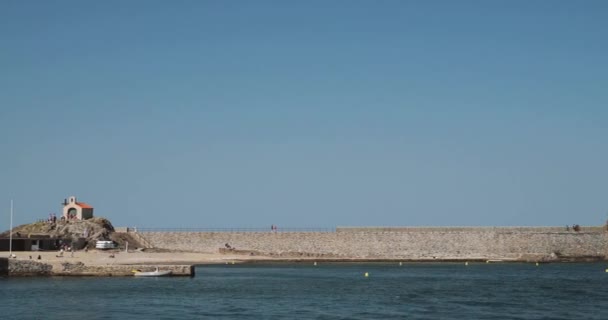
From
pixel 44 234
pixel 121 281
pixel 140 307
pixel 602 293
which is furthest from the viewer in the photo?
pixel 44 234

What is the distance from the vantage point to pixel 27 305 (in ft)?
136

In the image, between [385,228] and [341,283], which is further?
[385,228]

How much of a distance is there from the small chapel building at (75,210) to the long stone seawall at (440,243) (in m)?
8.23

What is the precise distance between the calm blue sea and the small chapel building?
924 inches

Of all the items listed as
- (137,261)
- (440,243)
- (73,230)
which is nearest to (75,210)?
(73,230)

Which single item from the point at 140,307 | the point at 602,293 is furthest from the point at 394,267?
the point at 140,307

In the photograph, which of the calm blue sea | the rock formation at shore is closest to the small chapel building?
the rock formation at shore

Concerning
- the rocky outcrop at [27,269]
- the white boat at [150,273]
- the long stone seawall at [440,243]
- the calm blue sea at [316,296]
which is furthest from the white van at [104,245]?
the rocky outcrop at [27,269]

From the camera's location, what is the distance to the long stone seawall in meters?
82.4

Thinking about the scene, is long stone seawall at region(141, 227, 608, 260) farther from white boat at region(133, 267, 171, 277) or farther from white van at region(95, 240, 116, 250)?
white boat at region(133, 267, 171, 277)

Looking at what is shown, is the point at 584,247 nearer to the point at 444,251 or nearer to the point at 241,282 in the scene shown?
the point at 444,251

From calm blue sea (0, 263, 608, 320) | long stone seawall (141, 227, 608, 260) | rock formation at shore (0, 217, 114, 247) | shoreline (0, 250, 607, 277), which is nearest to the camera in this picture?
calm blue sea (0, 263, 608, 320)

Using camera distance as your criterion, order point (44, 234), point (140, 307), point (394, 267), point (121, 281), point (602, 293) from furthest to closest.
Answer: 1. point (44, 234)
2. point (394, 267)
3. point (121, 281)
4. point (602, 293)
5. point (140, 307)

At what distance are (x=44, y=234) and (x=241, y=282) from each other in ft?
106
